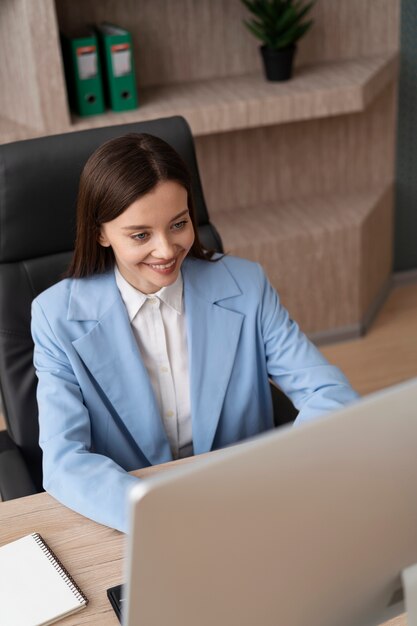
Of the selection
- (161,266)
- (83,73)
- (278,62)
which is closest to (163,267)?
(161,266)

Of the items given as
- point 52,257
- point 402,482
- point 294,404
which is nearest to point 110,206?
point 52,257

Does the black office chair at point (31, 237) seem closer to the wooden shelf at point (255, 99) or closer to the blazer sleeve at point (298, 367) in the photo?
the blazer sleeve at point (298, 367)

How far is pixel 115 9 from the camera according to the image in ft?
9.89

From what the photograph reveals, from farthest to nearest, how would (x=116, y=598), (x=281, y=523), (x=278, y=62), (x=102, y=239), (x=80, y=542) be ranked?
(x=278, y=62) < (x=102, y=239) < (x=80, y=542) < (x=116, y=598) < (x=281, y=523)

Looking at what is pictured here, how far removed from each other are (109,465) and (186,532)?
691mm

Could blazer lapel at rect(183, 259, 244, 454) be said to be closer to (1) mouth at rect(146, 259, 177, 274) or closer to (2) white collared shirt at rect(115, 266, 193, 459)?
(2) white collared shirt at rect(115, 266, 193, 459)

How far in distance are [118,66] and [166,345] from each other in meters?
1.43

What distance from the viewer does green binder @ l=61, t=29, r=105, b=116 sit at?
2.78m

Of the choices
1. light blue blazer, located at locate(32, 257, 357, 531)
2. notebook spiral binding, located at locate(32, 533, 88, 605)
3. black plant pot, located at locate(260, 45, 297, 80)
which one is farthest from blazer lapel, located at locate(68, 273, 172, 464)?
black plant pot, located at locate(260, 45, 297, 80)

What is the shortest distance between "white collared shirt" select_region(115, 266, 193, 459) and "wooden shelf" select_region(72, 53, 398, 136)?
1.23 meters

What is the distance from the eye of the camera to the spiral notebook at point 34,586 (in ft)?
4.08

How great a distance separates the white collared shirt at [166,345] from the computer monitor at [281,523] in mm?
821

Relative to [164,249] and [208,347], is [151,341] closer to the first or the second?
[208,347]

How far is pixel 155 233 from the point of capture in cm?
157
